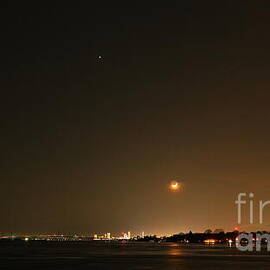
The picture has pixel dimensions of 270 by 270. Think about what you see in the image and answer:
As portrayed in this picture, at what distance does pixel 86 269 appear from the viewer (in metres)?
50.6

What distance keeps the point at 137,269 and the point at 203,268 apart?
6154 mm

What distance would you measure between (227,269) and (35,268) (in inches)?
673

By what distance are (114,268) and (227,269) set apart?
32.9 ft

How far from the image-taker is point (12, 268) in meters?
50.5

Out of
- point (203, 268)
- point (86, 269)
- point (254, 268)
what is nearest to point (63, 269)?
point (86, 269)

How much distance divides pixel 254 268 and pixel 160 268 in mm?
8386

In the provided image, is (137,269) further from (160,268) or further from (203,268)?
(203,268)

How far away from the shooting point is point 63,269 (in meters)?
50.5

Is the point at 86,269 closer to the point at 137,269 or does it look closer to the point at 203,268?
the point at 137,269

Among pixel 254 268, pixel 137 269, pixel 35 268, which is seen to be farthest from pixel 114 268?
pixel 254 268

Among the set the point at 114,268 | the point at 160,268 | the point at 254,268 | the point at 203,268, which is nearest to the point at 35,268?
the point at 114,268

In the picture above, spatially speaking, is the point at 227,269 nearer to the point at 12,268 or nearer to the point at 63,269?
the point at 63,269

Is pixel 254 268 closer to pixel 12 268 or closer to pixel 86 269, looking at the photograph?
pixel 86 269

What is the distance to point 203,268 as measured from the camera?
2100 inches
